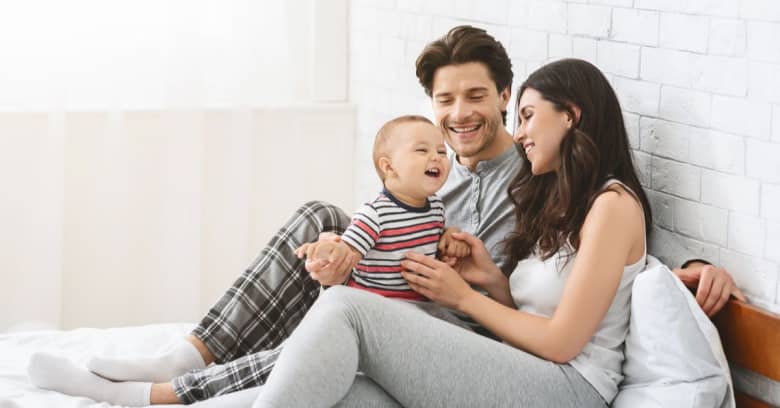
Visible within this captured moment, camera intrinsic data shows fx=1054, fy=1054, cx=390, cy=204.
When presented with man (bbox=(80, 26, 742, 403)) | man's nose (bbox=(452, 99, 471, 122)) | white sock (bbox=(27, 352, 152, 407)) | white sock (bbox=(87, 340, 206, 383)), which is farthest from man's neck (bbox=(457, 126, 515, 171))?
white sock (bbox=(27, 352, 152, 407))

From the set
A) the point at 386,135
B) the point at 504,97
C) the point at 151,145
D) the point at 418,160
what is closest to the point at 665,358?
the point at 418,160

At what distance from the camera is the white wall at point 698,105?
1.90 metres

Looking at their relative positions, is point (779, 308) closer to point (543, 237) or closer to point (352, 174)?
point (543, 237)

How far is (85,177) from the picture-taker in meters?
3.50

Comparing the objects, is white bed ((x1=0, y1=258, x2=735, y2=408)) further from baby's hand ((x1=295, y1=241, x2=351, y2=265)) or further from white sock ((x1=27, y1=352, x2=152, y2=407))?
baby's hand ((x1=295, y1=241, x2=351, y2=265))

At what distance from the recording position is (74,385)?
7.24ft

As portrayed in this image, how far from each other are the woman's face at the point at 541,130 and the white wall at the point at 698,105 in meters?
0.24

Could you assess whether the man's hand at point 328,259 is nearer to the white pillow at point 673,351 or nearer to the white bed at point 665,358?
the white bed at point 665,358

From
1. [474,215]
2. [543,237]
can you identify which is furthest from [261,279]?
[543,237]

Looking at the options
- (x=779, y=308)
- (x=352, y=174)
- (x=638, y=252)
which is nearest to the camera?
(x=779, y=308)

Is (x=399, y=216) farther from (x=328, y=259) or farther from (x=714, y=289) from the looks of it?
(x=714, y=289)

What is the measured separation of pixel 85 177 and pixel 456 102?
61.6 inches

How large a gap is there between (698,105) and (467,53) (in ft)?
1.97

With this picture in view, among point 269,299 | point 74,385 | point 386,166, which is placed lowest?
point 74,385
